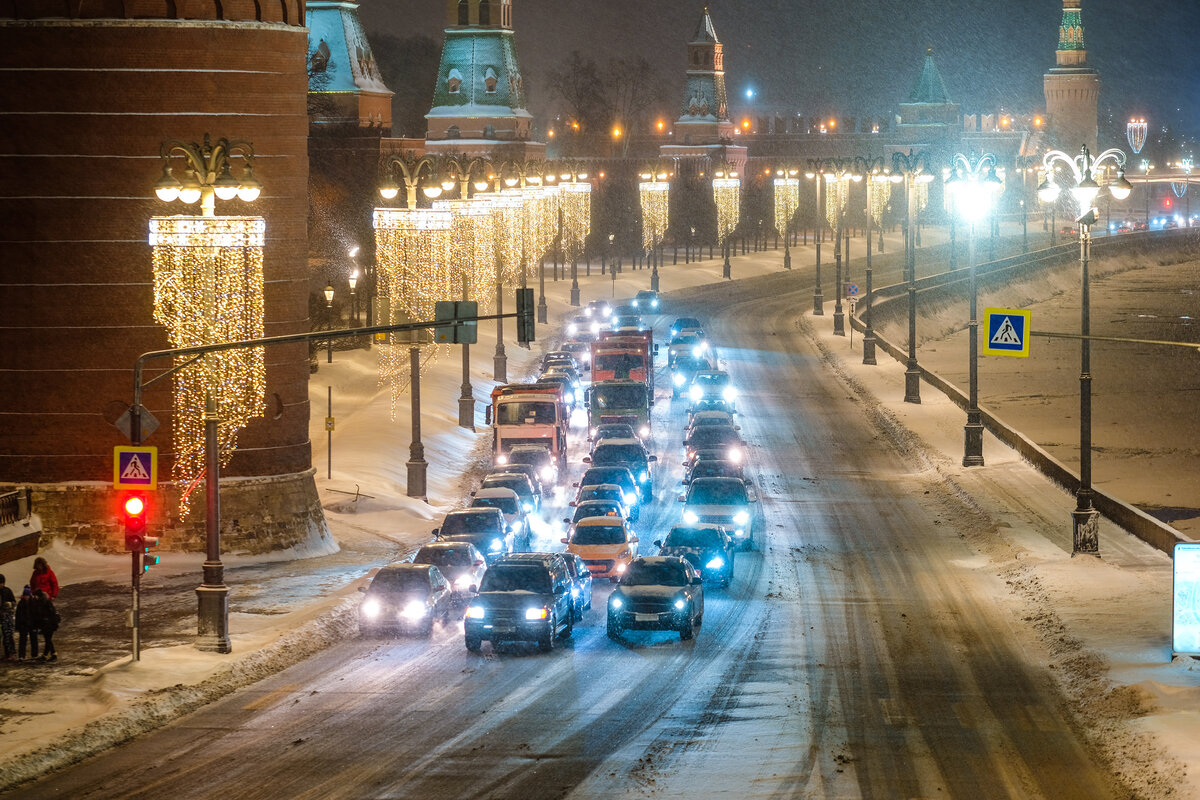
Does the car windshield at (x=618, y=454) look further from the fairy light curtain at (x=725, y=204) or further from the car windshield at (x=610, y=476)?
the fairy light curtain at (x=725, y=204)

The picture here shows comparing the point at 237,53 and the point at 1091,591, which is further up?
the point at 237,53

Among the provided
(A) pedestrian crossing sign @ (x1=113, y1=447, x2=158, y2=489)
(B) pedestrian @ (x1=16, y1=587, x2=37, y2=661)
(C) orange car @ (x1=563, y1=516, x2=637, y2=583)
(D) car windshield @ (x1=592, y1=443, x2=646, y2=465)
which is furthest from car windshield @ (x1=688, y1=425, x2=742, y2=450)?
(B) pedestrian @ (x1=16, y1=587, x2=37, y2=661)

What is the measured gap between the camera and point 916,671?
28.4m

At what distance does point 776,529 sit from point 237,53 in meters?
17.8

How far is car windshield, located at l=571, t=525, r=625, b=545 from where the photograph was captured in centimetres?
3712

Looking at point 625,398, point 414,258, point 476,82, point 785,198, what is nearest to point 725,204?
point 785,198

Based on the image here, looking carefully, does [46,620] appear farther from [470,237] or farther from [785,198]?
[785,198]

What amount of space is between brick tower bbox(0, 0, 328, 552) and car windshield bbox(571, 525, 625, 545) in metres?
7.82

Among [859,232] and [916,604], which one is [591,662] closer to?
[916,604]

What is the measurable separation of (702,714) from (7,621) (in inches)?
479

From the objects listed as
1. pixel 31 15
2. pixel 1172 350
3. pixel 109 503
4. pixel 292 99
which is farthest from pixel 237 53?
pixel 1172 350

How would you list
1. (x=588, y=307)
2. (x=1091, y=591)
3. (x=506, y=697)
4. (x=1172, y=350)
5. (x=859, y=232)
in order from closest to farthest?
Result: (x=506, y=697), (x=1091, y=591), (x=588, y=307), (x=1172, y=350), (x=859, y=232)

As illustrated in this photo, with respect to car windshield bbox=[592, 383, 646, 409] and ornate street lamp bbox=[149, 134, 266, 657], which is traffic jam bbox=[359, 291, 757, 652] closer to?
car windshield bbox=[592, 383, 646, 409]

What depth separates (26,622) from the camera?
93.8 feet
